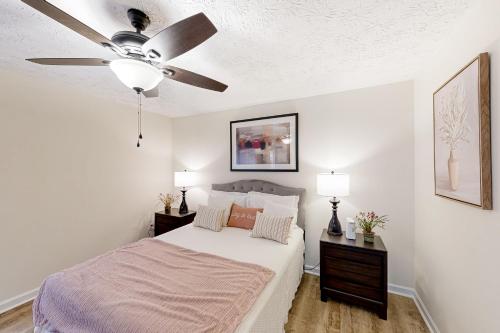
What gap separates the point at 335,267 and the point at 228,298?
4.42ft

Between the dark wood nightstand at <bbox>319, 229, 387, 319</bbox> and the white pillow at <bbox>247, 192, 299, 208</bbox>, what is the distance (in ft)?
1.81

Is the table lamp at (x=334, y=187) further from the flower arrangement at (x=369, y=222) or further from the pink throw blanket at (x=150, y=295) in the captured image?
the pink throw blanket at (x=150, y=295)

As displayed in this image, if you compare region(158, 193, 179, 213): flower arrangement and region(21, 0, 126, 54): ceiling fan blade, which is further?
region(158, 193, 179, 213): flower arrangement

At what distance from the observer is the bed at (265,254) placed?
4.19 feet

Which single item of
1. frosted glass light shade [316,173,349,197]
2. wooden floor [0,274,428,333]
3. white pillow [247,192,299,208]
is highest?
frosted glass light shade [316,173,349,197]

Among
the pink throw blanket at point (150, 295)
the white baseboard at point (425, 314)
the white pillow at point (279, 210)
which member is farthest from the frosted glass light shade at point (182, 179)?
the white baseboard at point (425, 314)

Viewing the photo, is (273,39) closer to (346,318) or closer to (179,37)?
(179,37)

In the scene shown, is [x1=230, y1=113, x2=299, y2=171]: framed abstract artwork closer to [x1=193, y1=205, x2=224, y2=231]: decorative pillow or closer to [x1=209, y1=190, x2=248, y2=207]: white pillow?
[x1=209, y1=190, x2=248, y2=207]: white pillow

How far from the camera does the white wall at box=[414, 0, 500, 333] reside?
41.9 inches

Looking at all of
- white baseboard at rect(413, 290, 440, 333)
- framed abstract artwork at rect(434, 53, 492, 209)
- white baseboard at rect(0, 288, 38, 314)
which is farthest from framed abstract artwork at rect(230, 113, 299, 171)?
white baseboard at rect(0, 288, 38, 314)

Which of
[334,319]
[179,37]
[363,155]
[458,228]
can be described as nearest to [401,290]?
[334,319]

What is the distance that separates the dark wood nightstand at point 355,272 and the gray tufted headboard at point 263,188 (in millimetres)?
540

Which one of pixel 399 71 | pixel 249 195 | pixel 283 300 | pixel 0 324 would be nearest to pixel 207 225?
pixel 249 195

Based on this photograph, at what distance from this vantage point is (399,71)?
204 centimetres
